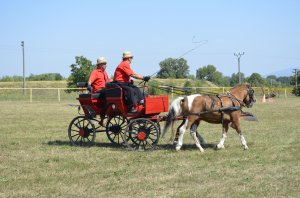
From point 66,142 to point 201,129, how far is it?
5.31 metres

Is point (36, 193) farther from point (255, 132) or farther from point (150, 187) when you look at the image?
point (255, 132)

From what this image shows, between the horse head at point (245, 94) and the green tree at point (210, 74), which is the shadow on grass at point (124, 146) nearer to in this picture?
the horse head at point (245, 94)

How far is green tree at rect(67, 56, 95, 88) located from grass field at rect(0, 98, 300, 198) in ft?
156

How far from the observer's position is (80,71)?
204 feet

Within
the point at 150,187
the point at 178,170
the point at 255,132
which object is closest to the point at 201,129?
the point at 255,132

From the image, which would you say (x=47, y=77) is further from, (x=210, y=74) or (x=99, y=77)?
(x=99, y=77)

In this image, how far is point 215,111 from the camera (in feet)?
39.9

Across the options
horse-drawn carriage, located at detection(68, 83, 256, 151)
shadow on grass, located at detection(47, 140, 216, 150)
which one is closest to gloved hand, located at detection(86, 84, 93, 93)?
horse-drawn carriage, located at detection(68, 83, 256, 151)

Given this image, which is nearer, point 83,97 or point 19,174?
point 19,174

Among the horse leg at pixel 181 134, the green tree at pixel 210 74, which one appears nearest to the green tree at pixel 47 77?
the green tree at pixel 210 74

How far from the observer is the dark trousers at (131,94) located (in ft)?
40.1

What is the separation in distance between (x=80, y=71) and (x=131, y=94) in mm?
50591

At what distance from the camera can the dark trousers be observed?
12.2 m

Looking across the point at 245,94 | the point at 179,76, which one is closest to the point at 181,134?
the point at 245,94
